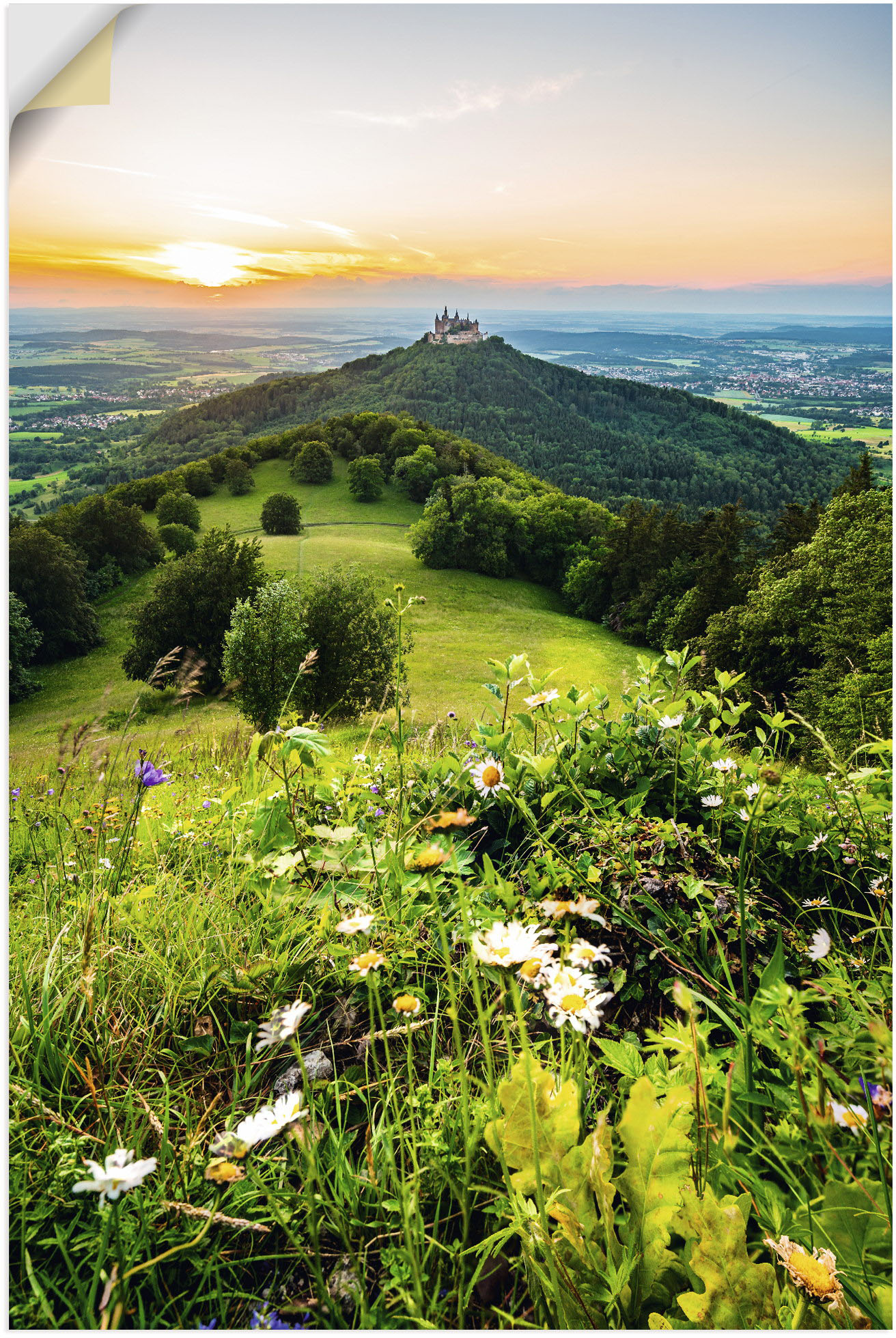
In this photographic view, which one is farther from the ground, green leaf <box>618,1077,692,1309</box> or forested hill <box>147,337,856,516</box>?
forested hill <box>147,337,856,516</box>

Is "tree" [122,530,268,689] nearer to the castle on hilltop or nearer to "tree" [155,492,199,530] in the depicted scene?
"tree" [155,492,199,530]

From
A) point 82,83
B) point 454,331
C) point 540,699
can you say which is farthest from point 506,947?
point 454,331

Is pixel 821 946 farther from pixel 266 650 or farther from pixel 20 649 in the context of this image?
pixel 266 650

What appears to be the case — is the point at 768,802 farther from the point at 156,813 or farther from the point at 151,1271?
the point at 156,813

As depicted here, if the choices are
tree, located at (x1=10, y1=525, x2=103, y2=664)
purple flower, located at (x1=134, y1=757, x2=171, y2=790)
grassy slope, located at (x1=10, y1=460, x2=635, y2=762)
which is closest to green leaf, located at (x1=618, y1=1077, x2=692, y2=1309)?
purple flower, located at (x1=134, y1=757, x2=171, y2=790)

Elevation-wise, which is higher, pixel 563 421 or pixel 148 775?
pixel 563 421

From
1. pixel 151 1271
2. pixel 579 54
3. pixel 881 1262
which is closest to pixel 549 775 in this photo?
pixel 881 1262

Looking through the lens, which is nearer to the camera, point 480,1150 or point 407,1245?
point 407,1245
